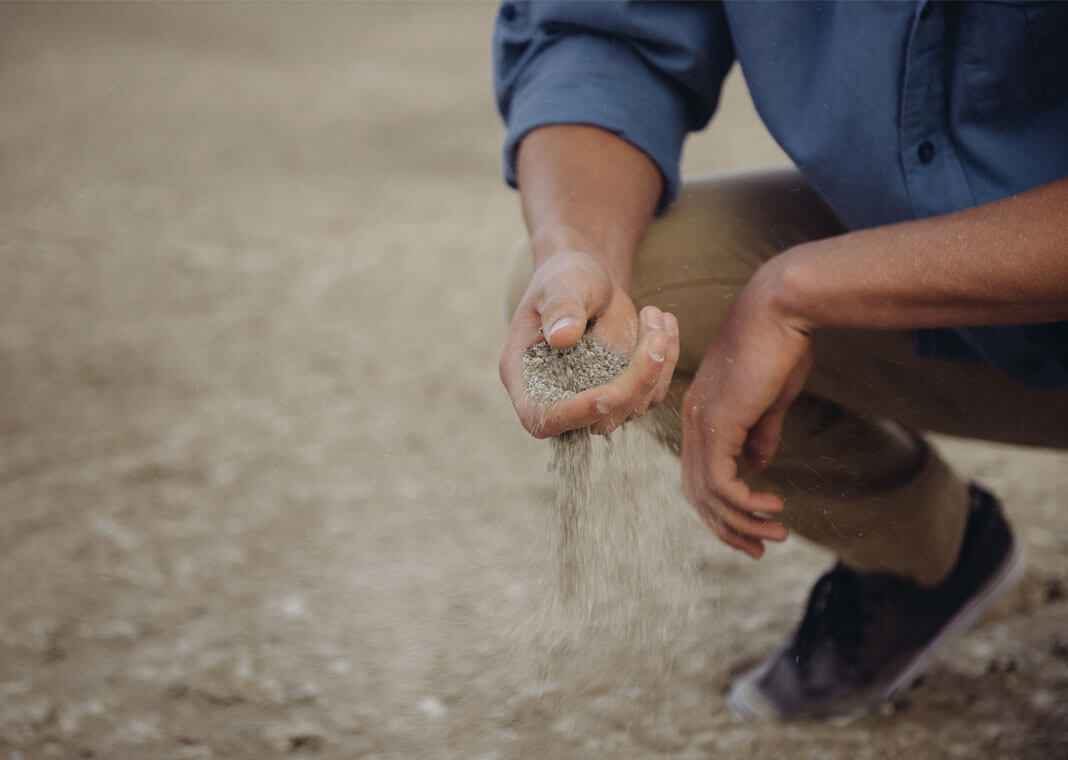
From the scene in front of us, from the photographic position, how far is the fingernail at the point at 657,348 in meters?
1.04

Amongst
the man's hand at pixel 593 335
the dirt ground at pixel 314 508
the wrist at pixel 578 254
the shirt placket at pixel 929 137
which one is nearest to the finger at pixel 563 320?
the man's hand at pixel 593 335

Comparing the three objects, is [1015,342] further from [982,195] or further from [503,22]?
[503,22]

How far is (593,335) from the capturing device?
1.18m

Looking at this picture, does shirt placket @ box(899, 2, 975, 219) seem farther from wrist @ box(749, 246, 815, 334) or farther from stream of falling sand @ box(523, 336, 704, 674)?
stream of falling sand @ box(523, 336, 704, 674)

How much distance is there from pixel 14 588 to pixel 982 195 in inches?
66.3

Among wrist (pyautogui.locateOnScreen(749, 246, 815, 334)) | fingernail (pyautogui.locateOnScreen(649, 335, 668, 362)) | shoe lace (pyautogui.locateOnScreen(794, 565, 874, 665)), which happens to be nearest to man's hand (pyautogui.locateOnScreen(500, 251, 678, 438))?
fingernail (pyautogui.locateOnScreen(649, 335, 668, 362))

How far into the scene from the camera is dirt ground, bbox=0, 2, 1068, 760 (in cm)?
147

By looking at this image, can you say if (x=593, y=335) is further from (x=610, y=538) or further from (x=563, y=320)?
(x=610, y=538)

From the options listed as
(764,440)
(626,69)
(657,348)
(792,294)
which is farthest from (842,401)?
(626,69)

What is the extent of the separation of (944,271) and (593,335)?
39 centimetres

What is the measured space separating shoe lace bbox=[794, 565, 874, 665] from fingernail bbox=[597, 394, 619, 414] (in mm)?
692

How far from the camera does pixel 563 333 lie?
3.46 ft

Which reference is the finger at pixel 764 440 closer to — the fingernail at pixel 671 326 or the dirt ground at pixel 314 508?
the fingernail at pixel 671 326

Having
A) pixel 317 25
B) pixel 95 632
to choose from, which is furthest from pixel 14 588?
pixel 317 25
